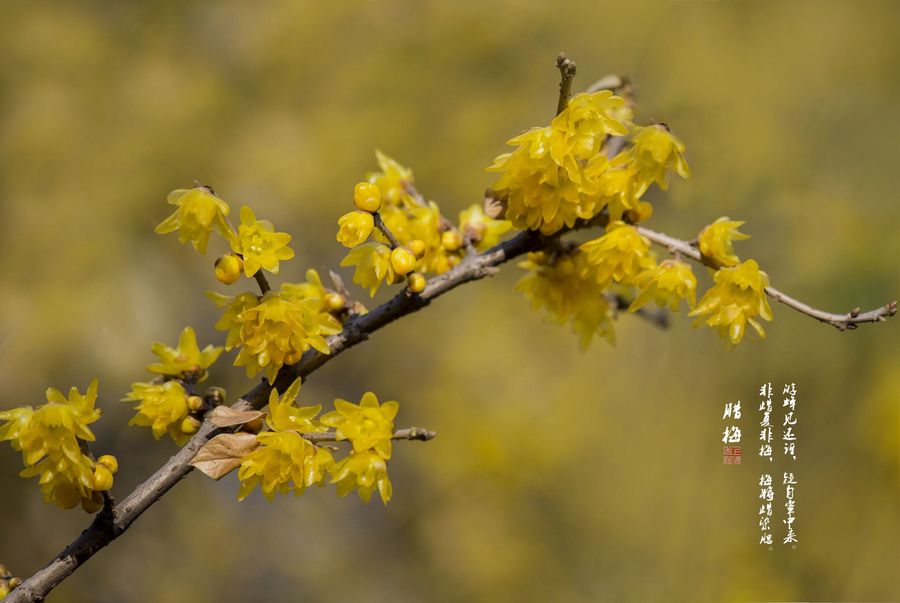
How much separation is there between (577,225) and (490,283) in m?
2.70

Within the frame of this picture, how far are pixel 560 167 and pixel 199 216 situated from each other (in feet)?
1.35

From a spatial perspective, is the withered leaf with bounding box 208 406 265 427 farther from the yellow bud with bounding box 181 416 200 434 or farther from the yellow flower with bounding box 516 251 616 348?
the yellow flower with bounding box 516 251 616 348

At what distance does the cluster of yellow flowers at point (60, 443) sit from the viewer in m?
0.81

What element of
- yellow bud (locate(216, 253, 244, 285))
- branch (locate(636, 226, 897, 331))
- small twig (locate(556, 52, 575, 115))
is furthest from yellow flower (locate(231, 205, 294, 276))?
branch (locate(636, 226, 897, 331))

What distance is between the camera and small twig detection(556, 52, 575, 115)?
82cm

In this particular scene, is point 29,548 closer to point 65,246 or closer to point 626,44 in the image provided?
point 65,246

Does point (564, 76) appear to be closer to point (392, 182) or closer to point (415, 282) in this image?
point (415, 282)

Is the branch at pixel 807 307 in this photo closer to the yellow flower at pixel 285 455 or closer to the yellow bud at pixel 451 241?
the yellow bud at pixel 451 241

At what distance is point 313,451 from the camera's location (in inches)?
34.9

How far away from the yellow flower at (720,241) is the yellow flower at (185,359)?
0.65 metres

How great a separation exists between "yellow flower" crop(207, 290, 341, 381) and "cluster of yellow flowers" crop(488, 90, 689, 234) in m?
0.28

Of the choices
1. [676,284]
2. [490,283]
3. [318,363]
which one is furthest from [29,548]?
[676,284]

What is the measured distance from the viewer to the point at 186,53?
384 centimetres

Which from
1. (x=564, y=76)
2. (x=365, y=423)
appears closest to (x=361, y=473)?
(x=365, y=423)
